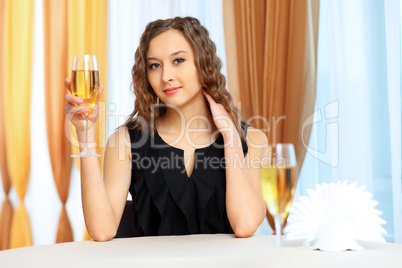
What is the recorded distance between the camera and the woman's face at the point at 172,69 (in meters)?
2.13

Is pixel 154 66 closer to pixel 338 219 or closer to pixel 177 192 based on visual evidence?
pixel 177 192

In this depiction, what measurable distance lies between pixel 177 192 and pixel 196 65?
0.57m

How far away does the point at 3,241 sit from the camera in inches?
153

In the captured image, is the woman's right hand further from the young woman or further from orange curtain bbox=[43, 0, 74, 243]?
orange curtain bbox=[43, 0, 74, 243]

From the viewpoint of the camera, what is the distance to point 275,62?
392 centimetres

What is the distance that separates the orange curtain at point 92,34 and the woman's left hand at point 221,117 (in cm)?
188

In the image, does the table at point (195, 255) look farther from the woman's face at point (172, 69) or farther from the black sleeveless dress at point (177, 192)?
the woman's face at point (172, 69)

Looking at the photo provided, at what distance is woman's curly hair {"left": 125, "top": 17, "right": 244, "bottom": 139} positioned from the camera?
7.36 feet

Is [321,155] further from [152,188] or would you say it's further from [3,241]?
[3,241]

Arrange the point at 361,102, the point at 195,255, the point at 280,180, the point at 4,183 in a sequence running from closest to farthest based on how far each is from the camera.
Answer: the point at 280,180, the point at 195,255, the point at 361,102, the point at 4,183

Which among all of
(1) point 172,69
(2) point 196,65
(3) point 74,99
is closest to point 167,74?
(1) point 172,69

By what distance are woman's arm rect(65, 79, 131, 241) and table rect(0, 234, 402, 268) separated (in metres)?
0.28

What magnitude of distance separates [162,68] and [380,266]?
1305 mm

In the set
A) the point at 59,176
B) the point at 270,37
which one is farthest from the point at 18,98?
the point at 270,37
